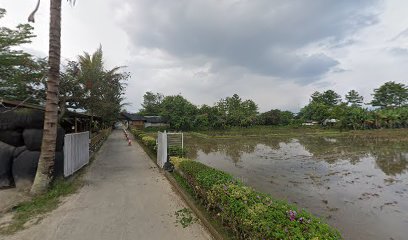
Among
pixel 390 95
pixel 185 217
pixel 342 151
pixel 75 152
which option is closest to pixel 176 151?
pixel 75 152

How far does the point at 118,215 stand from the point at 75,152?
5317 mm

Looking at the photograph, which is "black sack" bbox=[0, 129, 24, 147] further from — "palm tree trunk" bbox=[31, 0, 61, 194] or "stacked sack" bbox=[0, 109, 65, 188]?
"palm tree trunk" bbox=[31, 0, 61, 194]

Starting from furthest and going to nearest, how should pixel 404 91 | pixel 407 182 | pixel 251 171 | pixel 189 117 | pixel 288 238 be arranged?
pixel 404 91, pixel 189 117, pixel 251 171, pixel 407 182, pixel 288 238

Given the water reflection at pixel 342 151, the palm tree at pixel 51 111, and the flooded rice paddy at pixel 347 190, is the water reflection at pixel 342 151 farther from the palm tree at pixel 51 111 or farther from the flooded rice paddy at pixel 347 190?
the palm tree at pixel 51 111

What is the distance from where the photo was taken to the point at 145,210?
5.93 metres

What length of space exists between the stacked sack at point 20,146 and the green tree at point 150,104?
63561 mm

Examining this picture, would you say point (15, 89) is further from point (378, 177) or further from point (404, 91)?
point (404, 91)

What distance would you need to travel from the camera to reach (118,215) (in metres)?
5.57

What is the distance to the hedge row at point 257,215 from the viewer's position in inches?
113

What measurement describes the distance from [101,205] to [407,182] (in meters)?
11.7

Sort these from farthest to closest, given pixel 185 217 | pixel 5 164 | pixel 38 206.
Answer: pixel 5 164 < pixel 38 206 < pixel 185 217

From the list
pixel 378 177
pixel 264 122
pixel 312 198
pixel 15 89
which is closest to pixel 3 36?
pixel 15 89

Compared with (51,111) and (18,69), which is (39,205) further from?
(18,69)

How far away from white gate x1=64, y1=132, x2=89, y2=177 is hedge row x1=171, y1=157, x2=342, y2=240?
19.0 feet
